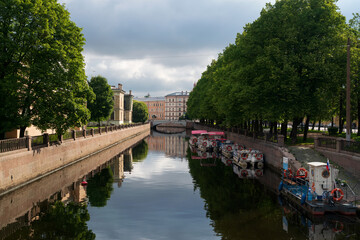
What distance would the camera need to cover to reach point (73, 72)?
29.9 meters

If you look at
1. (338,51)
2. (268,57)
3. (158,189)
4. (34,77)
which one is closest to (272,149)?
(268,57)

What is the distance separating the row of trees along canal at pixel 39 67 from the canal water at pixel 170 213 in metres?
6.18

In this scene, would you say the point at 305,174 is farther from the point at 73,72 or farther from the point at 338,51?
the point at 73,72

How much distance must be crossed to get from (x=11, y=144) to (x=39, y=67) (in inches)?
292

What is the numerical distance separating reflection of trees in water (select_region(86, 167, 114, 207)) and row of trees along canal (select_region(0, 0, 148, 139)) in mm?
5735

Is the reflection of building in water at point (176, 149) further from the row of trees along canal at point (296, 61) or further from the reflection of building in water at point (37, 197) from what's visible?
the reflection of building in water at point (37, 197)

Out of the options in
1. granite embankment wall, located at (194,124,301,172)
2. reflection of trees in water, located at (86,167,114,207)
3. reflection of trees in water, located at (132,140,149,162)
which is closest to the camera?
reflection of trees in water, located at (86,167,114,207)

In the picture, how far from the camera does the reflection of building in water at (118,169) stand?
31.0 metres

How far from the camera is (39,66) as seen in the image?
27312mm

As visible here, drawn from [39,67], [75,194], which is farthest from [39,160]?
[39,67]

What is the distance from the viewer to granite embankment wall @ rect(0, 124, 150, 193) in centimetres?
2229

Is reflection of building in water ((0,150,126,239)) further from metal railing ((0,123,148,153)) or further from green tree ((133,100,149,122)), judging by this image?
green tree ((133,100,149,122))

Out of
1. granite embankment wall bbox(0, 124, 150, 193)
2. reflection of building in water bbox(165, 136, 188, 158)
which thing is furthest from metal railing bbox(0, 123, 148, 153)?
reflection of building in water bbox(165, 136, 188, 158)

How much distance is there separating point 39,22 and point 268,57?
76.0 feet
